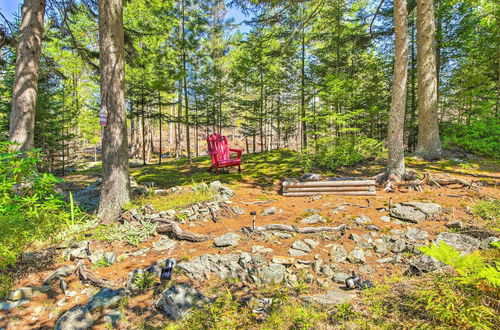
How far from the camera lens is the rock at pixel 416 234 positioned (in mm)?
3135

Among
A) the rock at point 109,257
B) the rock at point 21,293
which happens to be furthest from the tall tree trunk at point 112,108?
the rock at point 21,293

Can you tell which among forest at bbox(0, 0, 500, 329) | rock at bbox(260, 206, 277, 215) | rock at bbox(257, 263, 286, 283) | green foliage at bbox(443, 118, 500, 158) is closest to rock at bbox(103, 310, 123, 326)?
forest at bbox(0, 0, 500, 329)

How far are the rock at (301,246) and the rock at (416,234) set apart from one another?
141cm

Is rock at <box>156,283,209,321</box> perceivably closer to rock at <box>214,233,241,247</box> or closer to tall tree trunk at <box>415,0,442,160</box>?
rock at <box>214,233,241,247</box>

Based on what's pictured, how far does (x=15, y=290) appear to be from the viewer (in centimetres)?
238

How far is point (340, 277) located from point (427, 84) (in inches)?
293

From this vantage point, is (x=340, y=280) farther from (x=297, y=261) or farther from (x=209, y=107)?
(x=209, y=107)

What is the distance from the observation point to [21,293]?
93.0 inches

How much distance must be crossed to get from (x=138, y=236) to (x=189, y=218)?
89 centimetres

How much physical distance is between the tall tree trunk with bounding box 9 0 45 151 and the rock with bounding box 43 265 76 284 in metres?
3.92

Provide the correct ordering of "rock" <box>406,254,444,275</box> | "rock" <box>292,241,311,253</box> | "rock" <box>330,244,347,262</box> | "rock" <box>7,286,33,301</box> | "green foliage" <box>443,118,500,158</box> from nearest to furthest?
"rock" <box>7,286,33,301</box>, "rock" <box>406,254,444,275</box>, "rock" <box>330,244,347,262</box>, "rock" <box>292,241,311,253</box>, "green foliage" <box>443,118,500,158</box>

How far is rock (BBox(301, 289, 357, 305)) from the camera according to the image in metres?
2.08

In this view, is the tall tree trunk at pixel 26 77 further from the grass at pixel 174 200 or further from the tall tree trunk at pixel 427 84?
the tall tree trunk at pixel 427 84

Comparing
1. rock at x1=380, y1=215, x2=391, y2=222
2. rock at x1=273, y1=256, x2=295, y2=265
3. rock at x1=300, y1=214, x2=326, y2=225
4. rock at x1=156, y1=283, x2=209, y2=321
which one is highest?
rock at x1=380, y1=215, x2=391, y2=222
